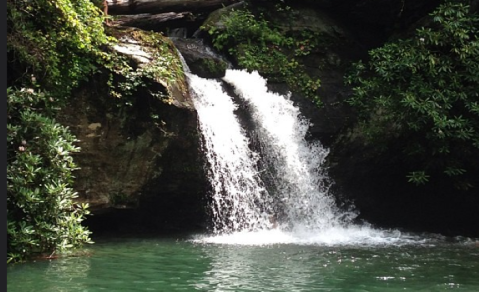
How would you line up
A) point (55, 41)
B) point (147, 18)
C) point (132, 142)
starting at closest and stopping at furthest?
1. point (55, 41)
2. point (132, 142)
3. point (147, 18)

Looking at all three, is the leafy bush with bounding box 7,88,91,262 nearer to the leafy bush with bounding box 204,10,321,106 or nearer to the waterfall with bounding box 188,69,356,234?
the waterfall with bounding box 188,69,356,234

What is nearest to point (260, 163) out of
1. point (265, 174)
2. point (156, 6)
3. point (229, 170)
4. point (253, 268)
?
point (265, 174)

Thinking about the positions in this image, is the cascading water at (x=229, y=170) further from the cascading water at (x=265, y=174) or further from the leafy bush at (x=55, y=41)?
the leafy bush at (x=55, y=41)

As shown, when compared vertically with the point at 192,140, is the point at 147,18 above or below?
above

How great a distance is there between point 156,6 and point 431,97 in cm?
703

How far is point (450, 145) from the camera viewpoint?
12.6m

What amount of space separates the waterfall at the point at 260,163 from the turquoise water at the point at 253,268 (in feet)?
5.62

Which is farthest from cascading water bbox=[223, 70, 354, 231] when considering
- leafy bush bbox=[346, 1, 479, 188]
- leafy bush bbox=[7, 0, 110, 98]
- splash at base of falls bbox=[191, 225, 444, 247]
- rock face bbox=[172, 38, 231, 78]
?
leafy bush bbox=[7, 0, 110, 98]

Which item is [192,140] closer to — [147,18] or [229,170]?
[229,170]

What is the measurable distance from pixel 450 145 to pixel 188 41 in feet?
21.7

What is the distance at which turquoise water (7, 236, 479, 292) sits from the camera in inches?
288

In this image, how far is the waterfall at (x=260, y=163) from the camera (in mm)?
12219

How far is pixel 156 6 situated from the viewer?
14.8 meters

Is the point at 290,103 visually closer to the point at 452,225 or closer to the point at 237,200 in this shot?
the point at 237,200
